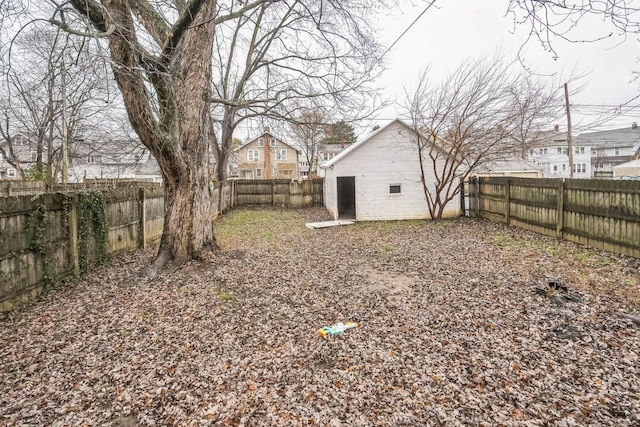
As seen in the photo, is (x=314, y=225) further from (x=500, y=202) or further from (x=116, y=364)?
(x=116, y=364)

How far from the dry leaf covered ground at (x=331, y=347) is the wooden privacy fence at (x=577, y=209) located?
2.69ft

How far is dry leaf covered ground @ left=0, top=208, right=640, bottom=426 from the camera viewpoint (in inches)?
97.0

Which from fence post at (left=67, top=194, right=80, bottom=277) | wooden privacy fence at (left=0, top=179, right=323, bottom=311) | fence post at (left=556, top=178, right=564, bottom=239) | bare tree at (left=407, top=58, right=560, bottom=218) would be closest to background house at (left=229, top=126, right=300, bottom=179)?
bare tree at (left=407, top=58, right=560, bottom=218)

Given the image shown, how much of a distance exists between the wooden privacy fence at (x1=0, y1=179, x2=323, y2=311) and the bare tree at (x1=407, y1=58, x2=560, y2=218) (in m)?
8.96

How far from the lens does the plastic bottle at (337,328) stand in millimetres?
3627

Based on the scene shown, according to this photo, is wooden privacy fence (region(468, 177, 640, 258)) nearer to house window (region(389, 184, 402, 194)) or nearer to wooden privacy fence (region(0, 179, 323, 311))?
house window (region(389, 184, 402, 194))

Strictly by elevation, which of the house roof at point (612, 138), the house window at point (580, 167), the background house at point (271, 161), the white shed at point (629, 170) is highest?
the house roof at point (612, 138)

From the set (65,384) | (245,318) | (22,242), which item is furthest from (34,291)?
(245,318)

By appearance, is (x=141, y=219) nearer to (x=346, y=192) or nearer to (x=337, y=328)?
(x=337, y=328)

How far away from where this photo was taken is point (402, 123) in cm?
1233

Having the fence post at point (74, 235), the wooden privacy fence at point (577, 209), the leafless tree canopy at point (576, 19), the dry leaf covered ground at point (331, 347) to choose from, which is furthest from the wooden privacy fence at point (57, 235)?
the wooden privacy fence at point (577, 209)

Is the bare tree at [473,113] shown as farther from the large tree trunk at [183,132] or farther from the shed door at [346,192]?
the large tree trunk at [183,132]

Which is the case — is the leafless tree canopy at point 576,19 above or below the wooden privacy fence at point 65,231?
above

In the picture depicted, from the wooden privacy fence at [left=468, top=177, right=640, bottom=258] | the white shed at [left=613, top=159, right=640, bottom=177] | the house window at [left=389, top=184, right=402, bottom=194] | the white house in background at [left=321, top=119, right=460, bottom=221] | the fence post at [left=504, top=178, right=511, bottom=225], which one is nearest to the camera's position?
the wooden privacy fence at [left=468, top=177, right=640, bottom=258]
